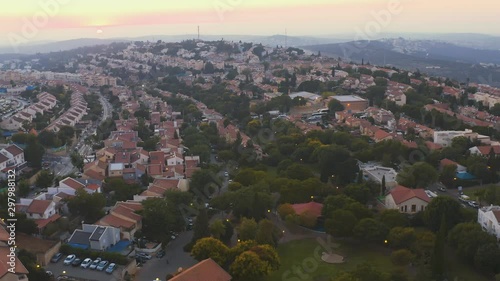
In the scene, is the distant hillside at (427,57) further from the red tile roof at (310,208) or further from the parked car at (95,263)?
the parked car at (95,263)

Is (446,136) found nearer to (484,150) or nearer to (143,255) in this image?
(484,150)

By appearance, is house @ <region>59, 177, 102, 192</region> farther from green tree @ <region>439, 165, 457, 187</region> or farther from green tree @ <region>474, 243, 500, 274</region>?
green tree @ <region>439, 165, 457, 187</region>

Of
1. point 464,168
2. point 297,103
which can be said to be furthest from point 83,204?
point 297,103

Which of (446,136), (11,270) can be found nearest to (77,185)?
(11,270)

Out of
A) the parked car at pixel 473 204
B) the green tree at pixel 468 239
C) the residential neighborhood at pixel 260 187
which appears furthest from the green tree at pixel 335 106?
the green tree at pixel 468 239

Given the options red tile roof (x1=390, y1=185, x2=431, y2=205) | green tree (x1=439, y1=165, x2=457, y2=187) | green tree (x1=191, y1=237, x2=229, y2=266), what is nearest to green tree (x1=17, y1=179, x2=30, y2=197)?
green tree (x1=191, y1=237, x2=229, y2=266)
